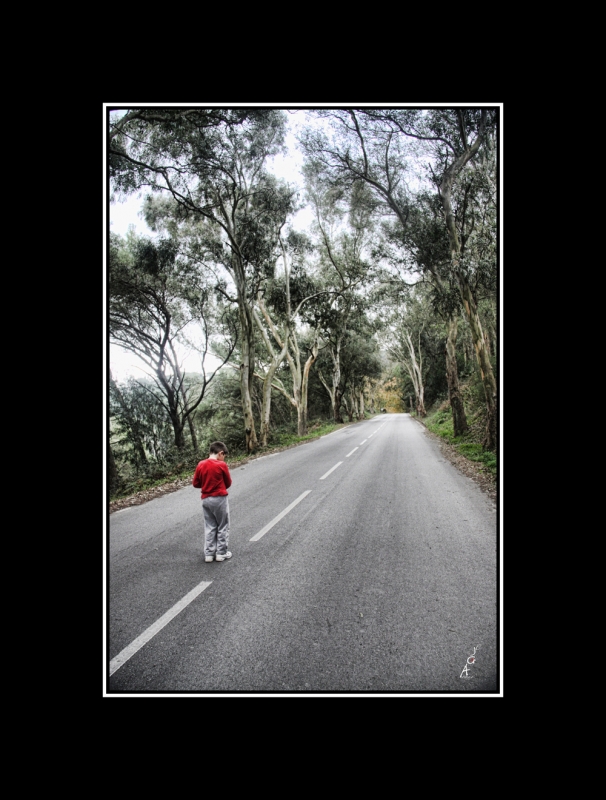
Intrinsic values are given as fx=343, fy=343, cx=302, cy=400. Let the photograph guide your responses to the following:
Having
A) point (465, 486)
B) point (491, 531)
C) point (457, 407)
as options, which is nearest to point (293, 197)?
point (457, 407)

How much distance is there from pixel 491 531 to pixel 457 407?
35.4 ft

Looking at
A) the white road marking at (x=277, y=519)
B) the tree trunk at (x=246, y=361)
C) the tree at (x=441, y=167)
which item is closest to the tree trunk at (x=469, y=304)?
the tree at (x=441, y=167)

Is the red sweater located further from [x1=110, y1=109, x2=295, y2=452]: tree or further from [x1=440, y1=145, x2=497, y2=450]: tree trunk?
[x1=440, y1=145, x2=497, y2=450]: tree trunk

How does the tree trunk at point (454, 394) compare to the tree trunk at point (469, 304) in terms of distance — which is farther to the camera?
the tree trunk at point (454, 394)

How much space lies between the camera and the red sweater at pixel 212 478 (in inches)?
156

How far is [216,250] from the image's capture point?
47.8ft

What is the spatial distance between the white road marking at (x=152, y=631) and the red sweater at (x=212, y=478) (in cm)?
96

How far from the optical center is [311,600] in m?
3.10

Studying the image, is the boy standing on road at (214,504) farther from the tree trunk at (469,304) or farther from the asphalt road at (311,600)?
the tree trunk at (469,304)

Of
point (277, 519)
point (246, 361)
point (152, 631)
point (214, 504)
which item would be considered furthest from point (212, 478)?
point (246, 361)

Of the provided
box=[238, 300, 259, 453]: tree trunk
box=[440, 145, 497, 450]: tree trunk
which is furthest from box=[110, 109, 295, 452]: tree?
box=[440, 145, 497, 450]: tree trunk

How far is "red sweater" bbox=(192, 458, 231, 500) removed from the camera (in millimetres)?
3967

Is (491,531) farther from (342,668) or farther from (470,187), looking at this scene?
(470,187)

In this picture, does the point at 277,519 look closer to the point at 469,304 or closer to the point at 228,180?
the point at 469,304
